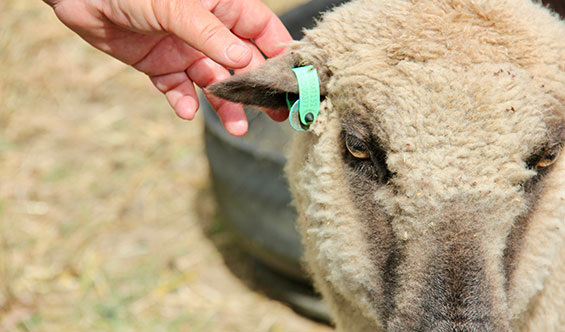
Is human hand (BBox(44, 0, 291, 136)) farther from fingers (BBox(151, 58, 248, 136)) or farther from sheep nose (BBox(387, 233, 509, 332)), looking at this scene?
sheep nose (BBox(387, 233, 509, 332))

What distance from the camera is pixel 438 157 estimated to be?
1.69 meters

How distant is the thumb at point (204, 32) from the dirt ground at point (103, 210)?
2.43m

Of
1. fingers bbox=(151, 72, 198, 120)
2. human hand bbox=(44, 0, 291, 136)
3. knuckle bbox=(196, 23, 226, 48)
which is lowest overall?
fingers bbox=(151, 72, 198, 120)

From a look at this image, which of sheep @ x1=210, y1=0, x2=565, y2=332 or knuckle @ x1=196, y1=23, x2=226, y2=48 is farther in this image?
knuckle @ x1=196, y1=23, x2=226, y2=48

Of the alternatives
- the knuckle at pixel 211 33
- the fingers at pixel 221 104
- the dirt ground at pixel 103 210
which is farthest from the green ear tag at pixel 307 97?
the dirt ground at pixel 103 210

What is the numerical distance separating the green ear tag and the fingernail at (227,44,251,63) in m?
0.17

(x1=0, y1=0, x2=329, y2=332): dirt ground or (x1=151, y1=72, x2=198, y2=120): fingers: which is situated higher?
(x1=151, y1=72, x2=198, y2=120): fingers

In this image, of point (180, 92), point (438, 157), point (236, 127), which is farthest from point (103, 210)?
point (438, 157)

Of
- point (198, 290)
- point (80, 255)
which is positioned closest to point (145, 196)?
point (80, 255)

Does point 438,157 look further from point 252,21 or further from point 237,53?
point 252,21

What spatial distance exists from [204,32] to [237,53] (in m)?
0.12

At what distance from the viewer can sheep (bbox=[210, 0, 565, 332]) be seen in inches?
66.1

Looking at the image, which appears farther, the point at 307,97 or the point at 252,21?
the point at 252,21

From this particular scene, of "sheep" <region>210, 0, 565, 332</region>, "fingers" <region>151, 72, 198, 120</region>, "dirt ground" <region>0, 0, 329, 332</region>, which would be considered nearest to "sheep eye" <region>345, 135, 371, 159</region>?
A: "sheep" <region>210, 0, 565, 332</region>
